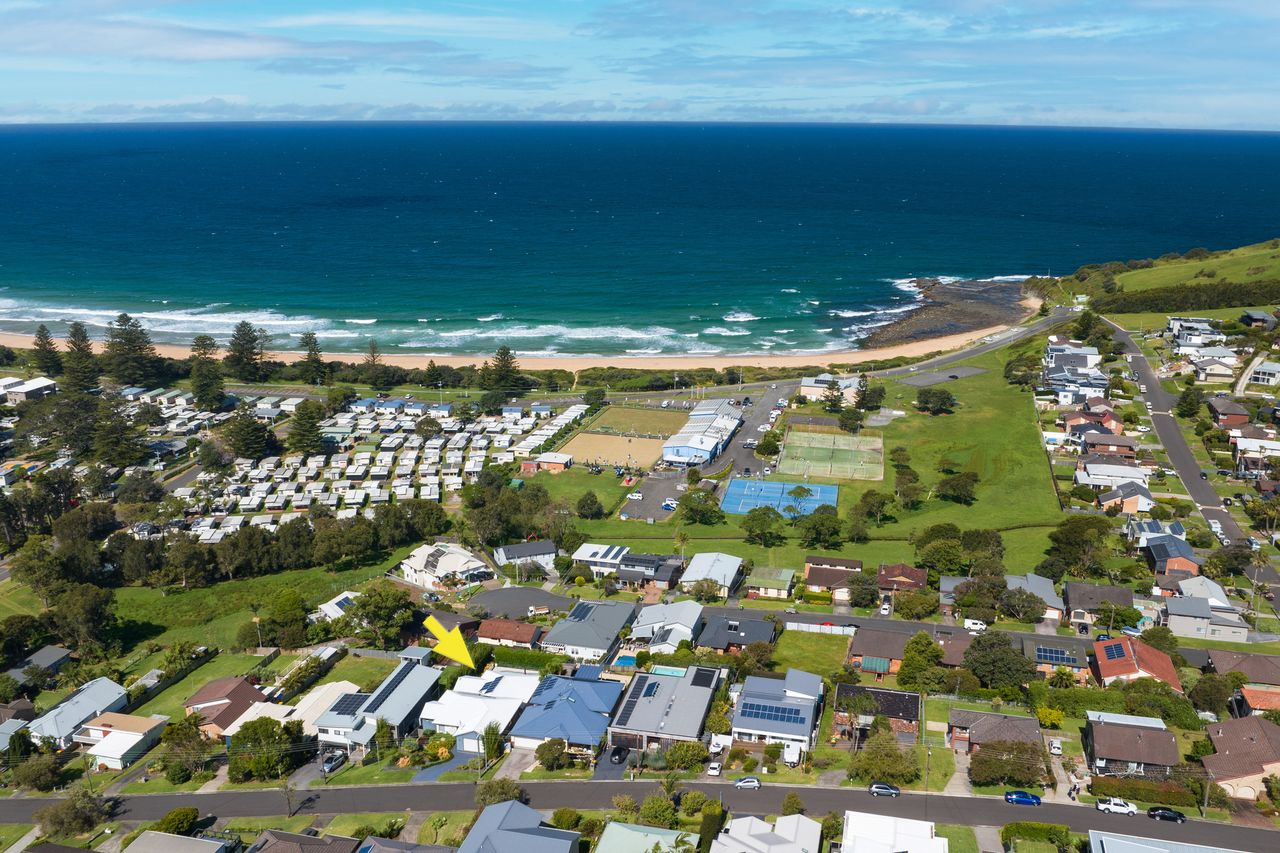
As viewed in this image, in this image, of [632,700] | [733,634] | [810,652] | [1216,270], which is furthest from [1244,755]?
[1216,270]

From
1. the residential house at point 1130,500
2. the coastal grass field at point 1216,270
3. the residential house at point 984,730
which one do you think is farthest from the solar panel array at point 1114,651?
the coastal grass field at point 1216,270

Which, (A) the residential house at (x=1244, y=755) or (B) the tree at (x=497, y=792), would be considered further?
(A) the residential house at (x=1244, y=755)

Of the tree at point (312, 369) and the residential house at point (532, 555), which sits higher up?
the tree at point (312, 369)

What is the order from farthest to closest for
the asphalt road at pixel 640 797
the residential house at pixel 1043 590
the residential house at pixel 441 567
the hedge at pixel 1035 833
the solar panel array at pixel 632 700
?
the residential house at pixel 441 567, the residential house at pixel 1043 590, the solar panel array at pixel 632 700, the asphalt road at pixel 640 797, the hedge at pixel 1035 833

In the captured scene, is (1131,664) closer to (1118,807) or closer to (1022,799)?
(1118,807)

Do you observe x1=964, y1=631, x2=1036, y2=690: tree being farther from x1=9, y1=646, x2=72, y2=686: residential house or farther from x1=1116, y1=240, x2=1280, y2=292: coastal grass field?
x1=1116, y1=240, x2=1280, y2=292: coastal grass field

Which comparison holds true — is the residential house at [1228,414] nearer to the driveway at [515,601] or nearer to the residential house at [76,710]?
the driveway at [515,601]
